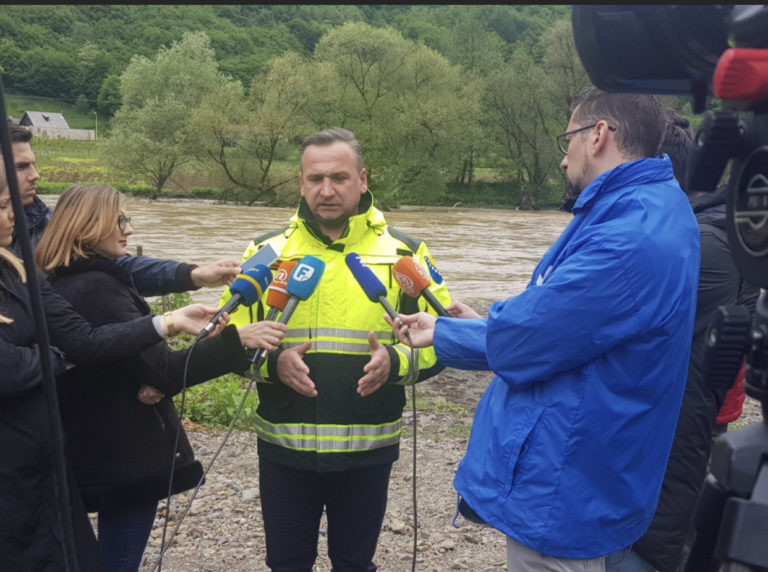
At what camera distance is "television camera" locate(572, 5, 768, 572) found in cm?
109

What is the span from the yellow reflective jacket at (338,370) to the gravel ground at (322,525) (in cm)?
122

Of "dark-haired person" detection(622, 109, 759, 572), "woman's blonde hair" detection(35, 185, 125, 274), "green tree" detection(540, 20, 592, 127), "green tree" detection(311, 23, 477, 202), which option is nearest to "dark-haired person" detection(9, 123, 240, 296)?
"woman's blonde hair" detection(35, 185, 125, 274)

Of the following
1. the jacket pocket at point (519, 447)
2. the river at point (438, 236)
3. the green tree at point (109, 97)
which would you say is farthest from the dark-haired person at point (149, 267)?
the green tree at point (109, 97)

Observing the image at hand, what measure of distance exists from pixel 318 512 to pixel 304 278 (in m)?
0.83

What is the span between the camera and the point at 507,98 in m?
60.3

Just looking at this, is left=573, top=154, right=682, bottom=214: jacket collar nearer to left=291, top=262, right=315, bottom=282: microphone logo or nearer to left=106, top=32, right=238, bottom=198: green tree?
left=291, top=262, right=315, bottom=282: microphone logo

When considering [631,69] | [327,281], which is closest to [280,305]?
[327,281]

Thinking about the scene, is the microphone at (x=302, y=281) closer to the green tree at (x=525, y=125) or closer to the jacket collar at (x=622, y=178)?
the jacket collar at (x=622, y=178)

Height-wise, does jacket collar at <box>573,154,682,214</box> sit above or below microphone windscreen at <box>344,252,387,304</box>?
above

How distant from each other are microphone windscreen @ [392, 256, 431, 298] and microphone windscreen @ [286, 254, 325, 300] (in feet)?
0.81

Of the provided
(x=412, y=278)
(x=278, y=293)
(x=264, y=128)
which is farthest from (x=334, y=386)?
(x=264, y=128)

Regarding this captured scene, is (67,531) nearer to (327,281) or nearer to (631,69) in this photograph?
(327,281)

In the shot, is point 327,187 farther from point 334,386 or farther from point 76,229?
point 76,229

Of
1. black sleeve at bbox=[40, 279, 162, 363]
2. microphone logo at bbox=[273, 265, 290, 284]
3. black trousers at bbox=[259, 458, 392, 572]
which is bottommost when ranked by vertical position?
black trousers at bbox=[259, 458, 392, 572]
